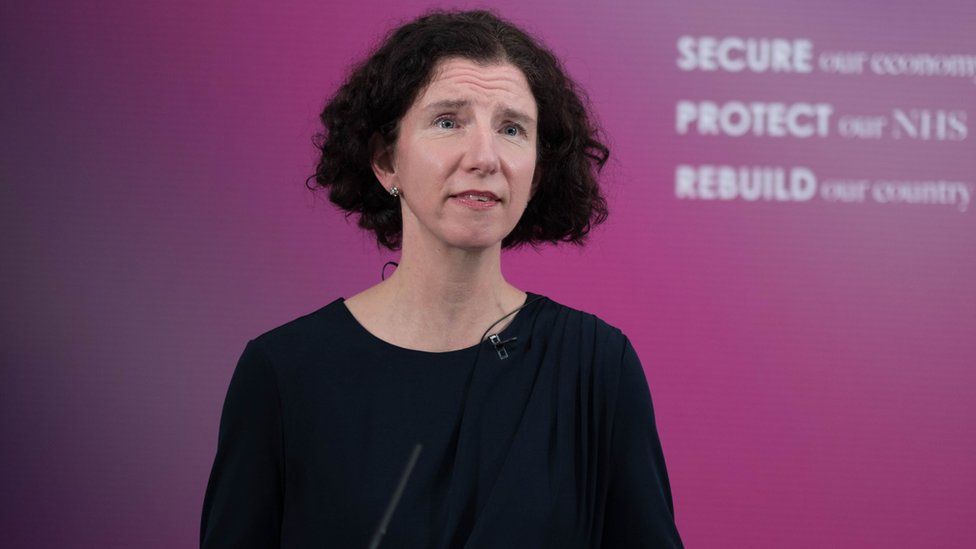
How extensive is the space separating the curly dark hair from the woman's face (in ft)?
0.09

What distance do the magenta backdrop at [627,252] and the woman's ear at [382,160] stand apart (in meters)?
1.30

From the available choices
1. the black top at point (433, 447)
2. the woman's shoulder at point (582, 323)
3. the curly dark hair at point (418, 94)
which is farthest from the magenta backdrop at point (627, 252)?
the black top at point (433, 447)

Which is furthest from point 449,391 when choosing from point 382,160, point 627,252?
point 627,252

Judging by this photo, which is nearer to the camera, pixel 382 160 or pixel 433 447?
pixel 433 447

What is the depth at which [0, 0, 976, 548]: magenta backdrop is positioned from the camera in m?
2.68

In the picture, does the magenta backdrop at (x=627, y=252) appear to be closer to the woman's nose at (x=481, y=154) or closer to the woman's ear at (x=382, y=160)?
the woman's ear at (x=382, y=160)

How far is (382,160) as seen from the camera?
1.39m

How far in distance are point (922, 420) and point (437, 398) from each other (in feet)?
6.09

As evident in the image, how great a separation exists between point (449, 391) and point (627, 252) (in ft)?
4.92

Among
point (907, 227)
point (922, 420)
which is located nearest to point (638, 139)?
point (907, 227)

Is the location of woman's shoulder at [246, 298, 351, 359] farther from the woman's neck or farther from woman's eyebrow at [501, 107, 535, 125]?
woman's eyebrow at [501, 107, 535, 125]

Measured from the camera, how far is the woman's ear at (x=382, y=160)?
4.52ft

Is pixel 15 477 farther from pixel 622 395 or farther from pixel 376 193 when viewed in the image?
pixel 622 395

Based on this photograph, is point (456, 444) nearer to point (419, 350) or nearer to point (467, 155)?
point (419, 350)
